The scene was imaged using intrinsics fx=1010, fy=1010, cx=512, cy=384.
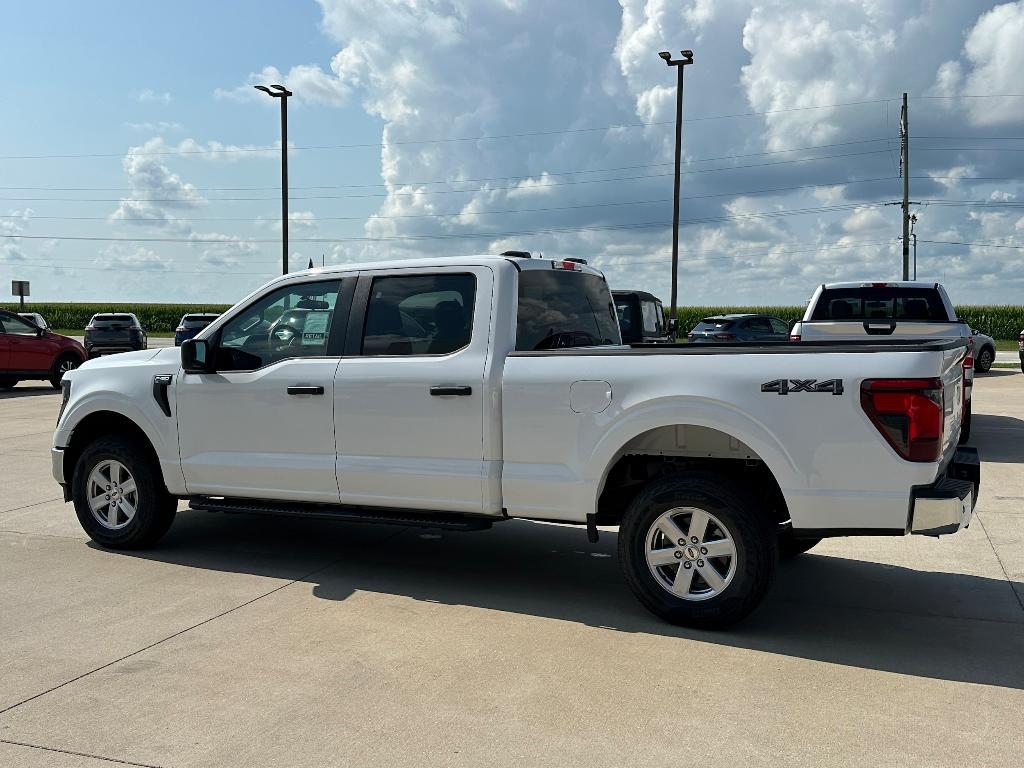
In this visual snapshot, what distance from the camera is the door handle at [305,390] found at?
5.88m

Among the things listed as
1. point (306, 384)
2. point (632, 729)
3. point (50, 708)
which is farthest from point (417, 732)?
point (306, 384)

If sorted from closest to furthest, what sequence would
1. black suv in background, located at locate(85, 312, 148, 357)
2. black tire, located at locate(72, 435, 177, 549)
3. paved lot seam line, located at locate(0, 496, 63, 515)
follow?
1. black tire, located at locate(72, 435, 177, 549)
2. paved lot seam line, located at locate(0, 496, 63, 515)
3. black suv in background, located at locate(85, 312, 148, 357)

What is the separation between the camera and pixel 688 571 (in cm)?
504

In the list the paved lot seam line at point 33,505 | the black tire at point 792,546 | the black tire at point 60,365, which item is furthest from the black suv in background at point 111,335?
the black tire at point 792,546

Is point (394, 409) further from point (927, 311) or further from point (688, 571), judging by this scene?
point (927, 311)

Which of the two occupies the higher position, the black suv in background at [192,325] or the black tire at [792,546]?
the black suv in background at [192,325]

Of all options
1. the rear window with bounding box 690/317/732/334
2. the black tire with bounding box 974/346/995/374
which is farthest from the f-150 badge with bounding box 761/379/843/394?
the black tire with bounding box 974/346/995/374

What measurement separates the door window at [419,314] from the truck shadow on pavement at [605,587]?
140 cm

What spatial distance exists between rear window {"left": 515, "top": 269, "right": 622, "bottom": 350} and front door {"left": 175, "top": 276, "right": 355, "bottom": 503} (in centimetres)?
111

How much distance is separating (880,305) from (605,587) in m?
7.55

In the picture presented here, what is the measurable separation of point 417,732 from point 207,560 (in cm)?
316

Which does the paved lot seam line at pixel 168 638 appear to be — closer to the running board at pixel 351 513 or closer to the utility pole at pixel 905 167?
the running board at pixel 351 513

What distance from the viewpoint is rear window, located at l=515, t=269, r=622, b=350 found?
580 cm

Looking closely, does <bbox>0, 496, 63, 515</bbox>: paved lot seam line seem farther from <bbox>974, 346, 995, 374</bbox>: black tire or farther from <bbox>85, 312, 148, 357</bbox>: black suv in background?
<bbox>974, 346, 995, 374</bbox>: black tire
